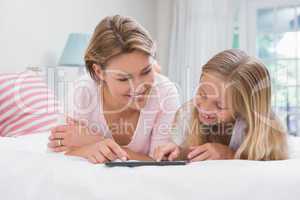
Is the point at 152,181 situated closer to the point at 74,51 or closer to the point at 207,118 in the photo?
the point at 207,118

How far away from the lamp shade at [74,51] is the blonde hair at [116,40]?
1.38 m

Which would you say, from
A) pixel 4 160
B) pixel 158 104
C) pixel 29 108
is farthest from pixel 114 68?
pixel 29 108

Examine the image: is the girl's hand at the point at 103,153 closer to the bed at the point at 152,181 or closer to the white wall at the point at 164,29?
the bed at the point at 152,181

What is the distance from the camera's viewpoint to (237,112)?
122 cm

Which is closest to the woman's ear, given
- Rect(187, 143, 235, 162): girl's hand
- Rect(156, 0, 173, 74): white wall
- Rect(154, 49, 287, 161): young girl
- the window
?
Rect(154, 49, 287, 161): young girl

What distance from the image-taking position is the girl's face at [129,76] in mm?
1283

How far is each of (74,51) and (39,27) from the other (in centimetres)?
30

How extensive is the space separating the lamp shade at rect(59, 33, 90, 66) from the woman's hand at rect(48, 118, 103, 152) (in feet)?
4.65

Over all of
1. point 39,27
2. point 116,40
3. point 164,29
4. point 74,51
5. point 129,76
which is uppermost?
point 164,29

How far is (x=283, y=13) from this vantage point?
143 inches

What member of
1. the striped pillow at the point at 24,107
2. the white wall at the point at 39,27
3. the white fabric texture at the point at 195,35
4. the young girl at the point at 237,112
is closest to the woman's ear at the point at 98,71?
the young girl at the point at 237,112

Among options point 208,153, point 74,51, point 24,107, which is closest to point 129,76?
point 208,153

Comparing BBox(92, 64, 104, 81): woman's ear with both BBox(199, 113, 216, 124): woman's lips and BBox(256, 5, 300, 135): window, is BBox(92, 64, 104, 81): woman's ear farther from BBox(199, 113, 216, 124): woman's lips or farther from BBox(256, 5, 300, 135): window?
BBox(256, 5, 300, 135): window

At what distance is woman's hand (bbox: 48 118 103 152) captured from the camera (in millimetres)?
1293
